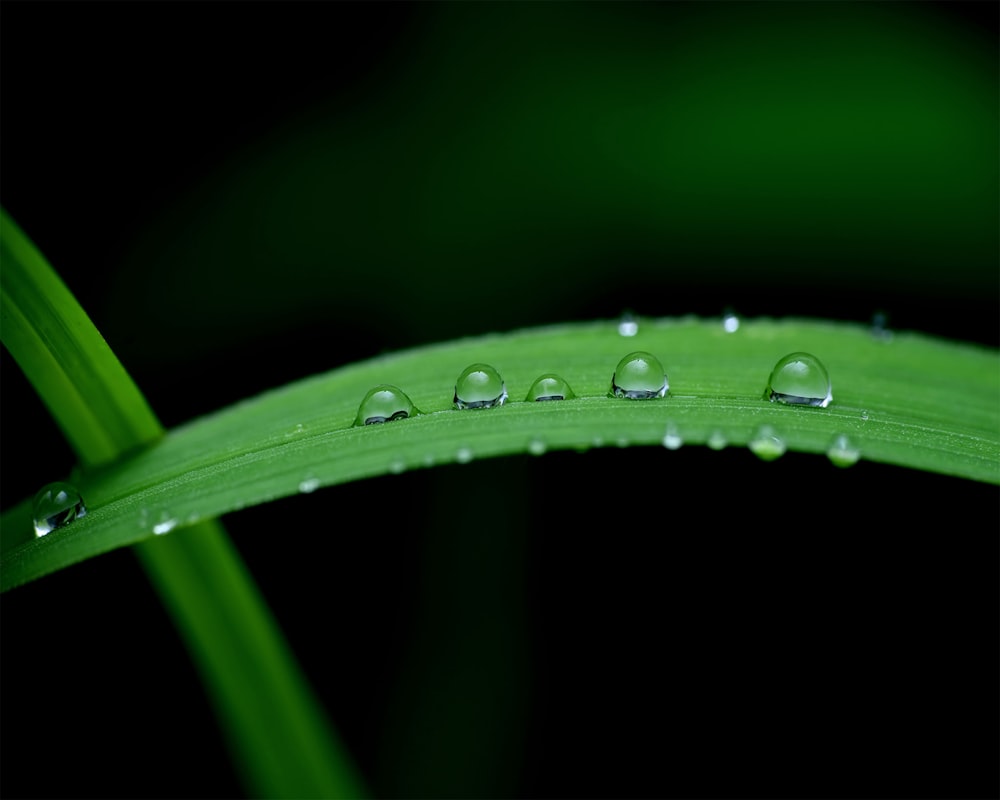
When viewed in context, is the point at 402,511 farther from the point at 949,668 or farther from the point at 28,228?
the point at 949,668

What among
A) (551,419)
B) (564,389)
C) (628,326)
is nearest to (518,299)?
(628,326)

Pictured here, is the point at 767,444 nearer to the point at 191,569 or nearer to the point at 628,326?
the point at 628,326

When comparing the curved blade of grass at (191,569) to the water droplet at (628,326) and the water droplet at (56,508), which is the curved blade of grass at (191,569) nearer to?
the water droplet at (56,508)

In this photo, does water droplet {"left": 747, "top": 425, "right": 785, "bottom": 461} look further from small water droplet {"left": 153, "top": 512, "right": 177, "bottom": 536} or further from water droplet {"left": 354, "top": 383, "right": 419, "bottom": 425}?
small water droplet {"left": 153, "top": 512, "right": 177, "bottom": 536}

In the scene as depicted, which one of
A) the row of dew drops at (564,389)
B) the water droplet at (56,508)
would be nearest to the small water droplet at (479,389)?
the row of dew drops at (564,389)

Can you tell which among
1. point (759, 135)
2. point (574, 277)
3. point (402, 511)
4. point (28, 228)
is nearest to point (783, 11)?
point (759, 135)
